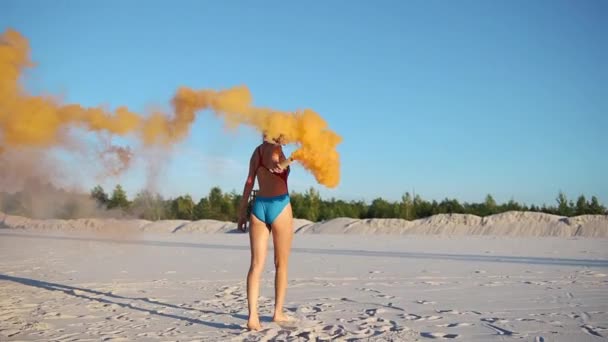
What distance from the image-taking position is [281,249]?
5051 millimetres

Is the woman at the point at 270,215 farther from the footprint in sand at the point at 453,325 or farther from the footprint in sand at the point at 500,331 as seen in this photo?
the footprint in sand at the point at 500,331

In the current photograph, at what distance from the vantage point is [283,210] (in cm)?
499

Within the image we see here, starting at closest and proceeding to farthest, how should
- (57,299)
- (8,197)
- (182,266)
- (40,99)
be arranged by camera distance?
(57,299)
(40,99)
(182,266)
(8,197)

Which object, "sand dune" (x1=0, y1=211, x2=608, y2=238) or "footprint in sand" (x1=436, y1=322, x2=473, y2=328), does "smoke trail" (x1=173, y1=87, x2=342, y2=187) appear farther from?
"sand dune" (x1=0, y1=211, x2=608, y2=238)

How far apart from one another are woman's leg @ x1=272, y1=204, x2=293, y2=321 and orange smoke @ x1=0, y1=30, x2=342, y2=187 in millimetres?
1252

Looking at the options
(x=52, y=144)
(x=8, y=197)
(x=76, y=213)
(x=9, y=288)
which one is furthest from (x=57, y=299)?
(x=8, y=197)

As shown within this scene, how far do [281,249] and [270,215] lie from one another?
38 cm

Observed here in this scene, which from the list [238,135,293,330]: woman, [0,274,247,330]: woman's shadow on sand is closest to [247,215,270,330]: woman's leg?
[238,135,293,330]: woman

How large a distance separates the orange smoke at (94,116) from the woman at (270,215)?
0.99 metres

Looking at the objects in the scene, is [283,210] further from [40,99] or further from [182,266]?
[182,266]

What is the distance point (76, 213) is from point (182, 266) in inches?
106

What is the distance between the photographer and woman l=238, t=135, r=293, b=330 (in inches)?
193

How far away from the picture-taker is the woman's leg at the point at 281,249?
4984 millimetres

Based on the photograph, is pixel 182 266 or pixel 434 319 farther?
pixel 182 266
